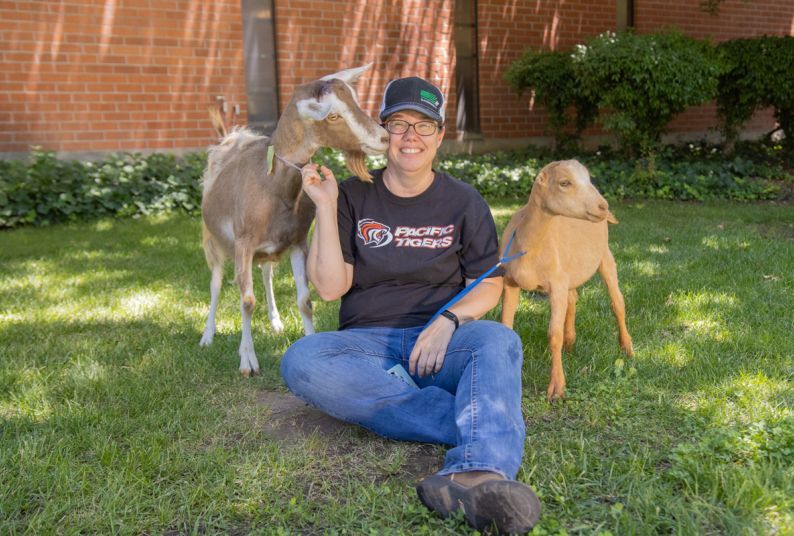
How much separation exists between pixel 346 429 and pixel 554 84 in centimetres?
970

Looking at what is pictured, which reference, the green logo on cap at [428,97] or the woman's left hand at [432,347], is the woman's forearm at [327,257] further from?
the green logo on cap at [428,97]

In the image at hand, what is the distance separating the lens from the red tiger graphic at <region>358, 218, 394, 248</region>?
3.44 meters

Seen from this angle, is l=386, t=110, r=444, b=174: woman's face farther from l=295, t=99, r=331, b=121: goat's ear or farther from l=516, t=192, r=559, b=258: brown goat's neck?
l=516, t=192, r=559, b=258: brown goat's neck

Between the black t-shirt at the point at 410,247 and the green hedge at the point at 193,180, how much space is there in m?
6.86

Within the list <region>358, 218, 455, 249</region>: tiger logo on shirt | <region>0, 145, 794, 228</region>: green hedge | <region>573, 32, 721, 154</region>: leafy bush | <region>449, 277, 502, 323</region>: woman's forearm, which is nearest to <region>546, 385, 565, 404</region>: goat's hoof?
<region>449, 277, 502, 323</region>: woman's forearm

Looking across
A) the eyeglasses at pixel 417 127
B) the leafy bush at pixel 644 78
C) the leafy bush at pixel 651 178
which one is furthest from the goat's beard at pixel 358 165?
the leafy bush at pixel 644 78

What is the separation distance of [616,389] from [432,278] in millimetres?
1167

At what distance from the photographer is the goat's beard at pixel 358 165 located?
11.5 feet

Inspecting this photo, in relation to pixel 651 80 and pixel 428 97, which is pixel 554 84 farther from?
pixel 428 97

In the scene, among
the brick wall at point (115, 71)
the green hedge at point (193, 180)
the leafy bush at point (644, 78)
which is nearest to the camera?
the green hedge at point (193, 180)

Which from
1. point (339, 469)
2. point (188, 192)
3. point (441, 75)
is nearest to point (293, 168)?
point (339, 469)

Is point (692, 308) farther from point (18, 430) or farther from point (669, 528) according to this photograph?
point (18, 430)

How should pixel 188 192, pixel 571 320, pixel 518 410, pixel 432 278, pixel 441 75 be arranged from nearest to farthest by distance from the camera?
1. pixel 518 410
2. pixel 432 278
3. pixel 571 320
4. pixel 188 192
5. pixel 441 75

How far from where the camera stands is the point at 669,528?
2521 millimetres
